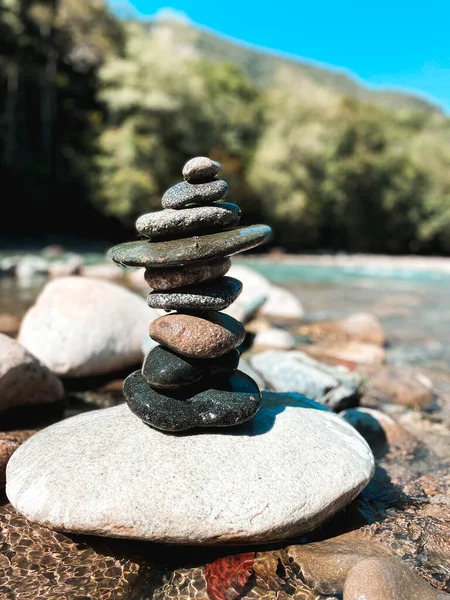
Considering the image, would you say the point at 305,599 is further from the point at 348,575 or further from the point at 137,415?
the point at 137,415

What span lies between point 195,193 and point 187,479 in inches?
86.5

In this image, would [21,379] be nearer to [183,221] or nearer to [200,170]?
[183,221]

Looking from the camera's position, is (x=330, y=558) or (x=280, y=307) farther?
(x=280, y=307)

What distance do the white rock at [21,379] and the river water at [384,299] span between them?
599cm

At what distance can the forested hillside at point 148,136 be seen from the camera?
3306 cm

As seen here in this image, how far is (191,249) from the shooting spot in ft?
12.1

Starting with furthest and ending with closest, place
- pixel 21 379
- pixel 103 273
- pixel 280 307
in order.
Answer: pixel 103 273 < pixel 280 307 < pixel 21 379

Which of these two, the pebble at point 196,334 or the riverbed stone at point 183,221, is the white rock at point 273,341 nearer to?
the pebble at point 196,334

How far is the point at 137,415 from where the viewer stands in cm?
396

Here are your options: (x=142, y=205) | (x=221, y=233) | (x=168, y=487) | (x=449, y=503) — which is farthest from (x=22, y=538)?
(x=142, y=205)

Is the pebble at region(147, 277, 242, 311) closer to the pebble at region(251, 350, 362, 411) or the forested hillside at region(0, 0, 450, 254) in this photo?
the pebble at region(251, 350, 362, 411)

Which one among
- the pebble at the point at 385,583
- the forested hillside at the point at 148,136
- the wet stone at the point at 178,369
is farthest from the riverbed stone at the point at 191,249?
the forested hillside at the point at 148,136

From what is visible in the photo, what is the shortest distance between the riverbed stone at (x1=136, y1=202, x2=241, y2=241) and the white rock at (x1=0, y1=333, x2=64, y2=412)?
2.28 metres

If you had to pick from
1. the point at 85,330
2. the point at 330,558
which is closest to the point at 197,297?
the point at 330,558
